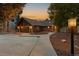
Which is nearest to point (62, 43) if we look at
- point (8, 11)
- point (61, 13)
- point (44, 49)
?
point (44, 49)

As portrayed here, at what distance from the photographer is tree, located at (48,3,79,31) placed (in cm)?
1891

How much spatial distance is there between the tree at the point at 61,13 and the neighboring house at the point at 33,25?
4.6 inches

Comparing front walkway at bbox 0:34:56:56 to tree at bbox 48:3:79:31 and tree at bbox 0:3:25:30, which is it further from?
tree at bbox 48:3:79:31

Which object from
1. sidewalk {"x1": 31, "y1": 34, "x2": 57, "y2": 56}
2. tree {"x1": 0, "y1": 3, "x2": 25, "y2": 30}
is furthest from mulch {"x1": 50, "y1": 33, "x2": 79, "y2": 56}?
tree {"x1": 0, "y1": 3, "x2": 25, "y2": 30}

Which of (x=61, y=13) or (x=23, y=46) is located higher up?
(x=61, y=13)

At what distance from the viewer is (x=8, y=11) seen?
18953 millimetres

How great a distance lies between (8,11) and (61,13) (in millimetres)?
883

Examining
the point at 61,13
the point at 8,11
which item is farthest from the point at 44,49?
the point at 8,11

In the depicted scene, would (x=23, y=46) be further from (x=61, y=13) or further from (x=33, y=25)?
(x=61, y=13)

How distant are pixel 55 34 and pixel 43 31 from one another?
8.2 inches

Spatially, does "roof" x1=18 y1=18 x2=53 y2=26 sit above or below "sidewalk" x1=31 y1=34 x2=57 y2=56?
above

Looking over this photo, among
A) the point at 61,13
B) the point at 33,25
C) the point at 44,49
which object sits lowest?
the point at 44,49

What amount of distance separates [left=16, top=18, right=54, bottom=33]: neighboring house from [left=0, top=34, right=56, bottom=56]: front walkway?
116 millimetres

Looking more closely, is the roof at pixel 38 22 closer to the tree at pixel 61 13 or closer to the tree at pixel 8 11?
the tree at pixel 61 13
